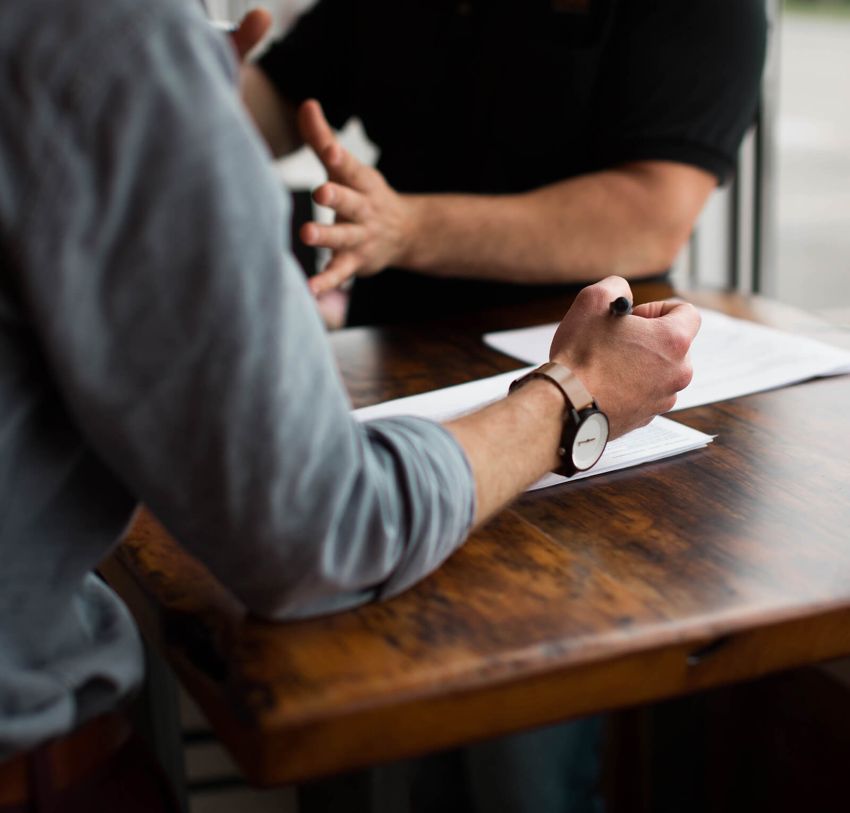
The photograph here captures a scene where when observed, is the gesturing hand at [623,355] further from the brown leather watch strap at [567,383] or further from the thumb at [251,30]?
the thumb at [251,30]

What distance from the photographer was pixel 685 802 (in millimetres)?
1762

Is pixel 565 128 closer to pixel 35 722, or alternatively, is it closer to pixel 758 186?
pixel 758 186

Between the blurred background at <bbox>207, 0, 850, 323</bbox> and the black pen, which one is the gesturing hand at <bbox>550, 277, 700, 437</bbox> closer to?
the black pen

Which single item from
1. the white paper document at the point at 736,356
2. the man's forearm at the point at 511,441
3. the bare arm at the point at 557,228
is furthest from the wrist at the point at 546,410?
the bare arm at the point at 557,228

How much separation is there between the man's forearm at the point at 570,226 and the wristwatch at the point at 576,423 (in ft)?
2.18

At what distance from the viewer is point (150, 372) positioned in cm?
58

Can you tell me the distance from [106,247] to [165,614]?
0.29 m

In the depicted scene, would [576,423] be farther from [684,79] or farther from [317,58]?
[317,58]

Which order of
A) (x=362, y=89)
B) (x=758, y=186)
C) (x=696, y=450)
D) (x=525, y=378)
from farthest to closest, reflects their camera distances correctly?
(x=758, y=186)
(x=362, y=89)
(x=696, y=450)
(x=525, y=378)

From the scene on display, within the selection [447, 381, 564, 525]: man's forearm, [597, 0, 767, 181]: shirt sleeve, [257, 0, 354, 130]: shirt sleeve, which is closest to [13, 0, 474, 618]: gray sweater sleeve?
[447, 381, 564, 525]: man's forearm

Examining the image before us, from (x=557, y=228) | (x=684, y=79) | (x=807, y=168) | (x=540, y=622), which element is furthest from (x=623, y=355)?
(x=807, y=168)

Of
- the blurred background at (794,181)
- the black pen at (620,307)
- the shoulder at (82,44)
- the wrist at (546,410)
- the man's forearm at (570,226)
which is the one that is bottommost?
the blurred background at (794,181)

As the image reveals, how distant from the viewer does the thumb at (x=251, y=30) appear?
1.29 meters

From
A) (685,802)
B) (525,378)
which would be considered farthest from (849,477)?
(685,802)
